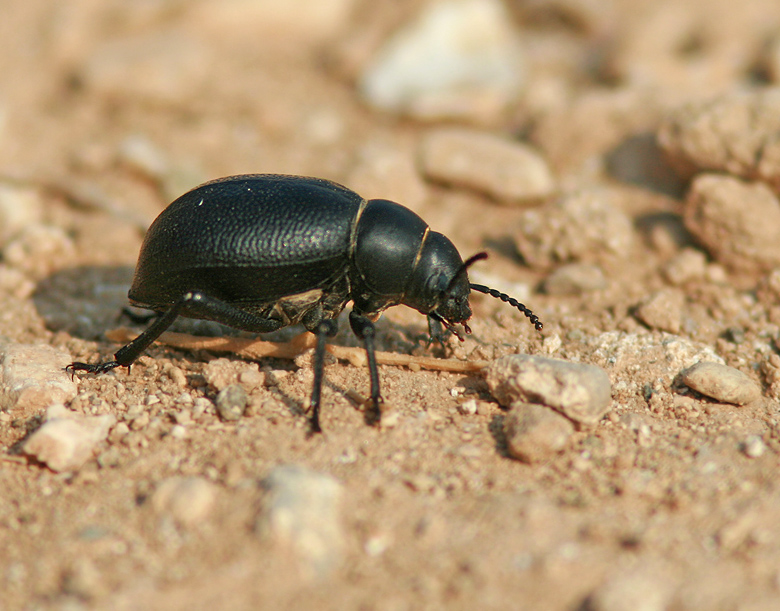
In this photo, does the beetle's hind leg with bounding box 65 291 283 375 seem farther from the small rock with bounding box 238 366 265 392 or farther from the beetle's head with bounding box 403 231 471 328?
the beetle's head with bounding box 403 231 471 328

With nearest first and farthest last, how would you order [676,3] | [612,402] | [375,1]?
[612,402] < [676,3] < [375,1]

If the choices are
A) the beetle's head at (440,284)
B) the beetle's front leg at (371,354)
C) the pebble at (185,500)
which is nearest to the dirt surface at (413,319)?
the pebble at (185,500)

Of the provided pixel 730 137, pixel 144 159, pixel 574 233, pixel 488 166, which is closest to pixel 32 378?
pixel 144 159

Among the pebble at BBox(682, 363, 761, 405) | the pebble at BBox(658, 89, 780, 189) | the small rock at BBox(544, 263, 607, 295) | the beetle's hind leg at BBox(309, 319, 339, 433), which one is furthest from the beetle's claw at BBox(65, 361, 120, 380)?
the pebble at BBox(658, 89, 780, 189)

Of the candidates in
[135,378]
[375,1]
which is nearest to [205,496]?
[135,378]

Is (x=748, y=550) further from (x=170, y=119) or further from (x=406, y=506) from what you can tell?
(x=170, y=119)

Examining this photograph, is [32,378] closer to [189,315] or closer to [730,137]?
[189,315]
